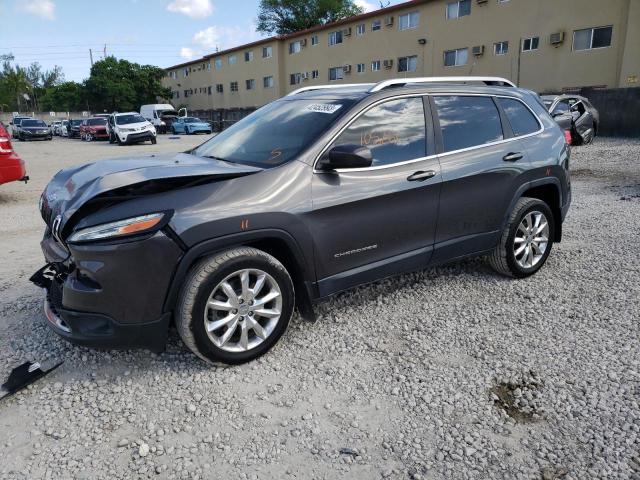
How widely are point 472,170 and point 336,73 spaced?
3615 cm

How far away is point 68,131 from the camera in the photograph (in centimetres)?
3859

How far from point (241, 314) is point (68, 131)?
41.8 meters

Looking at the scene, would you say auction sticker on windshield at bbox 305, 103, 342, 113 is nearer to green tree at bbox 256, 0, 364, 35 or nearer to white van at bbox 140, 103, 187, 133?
white van at bbox 140, 103, 187, 133

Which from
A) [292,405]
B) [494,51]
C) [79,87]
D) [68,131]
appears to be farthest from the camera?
[79,87]

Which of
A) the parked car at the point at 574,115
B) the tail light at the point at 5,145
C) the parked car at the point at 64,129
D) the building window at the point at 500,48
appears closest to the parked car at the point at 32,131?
the parked car at the point at 64,129

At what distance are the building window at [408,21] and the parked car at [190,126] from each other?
15587mm

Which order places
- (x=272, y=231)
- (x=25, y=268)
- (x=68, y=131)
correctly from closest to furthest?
(x=272, y=231) < (x=25, y=268) < (x=68, y=131)

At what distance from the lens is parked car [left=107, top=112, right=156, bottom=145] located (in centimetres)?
2469

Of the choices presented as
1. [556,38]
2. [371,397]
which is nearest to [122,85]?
[556,38]

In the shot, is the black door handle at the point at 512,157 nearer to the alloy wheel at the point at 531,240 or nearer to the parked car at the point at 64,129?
the alloy wheel at the point at 531,240

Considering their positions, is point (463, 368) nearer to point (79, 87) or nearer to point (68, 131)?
point (68, 131)

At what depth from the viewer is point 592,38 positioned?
22.4 meters

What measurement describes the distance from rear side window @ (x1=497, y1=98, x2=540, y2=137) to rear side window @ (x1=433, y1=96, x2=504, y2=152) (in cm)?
16

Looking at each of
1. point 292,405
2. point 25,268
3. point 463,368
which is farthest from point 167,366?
point 25,268
